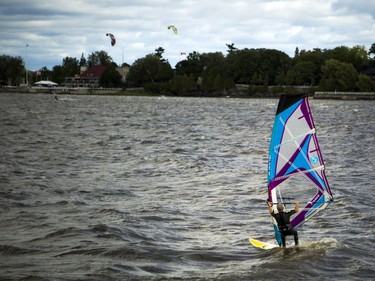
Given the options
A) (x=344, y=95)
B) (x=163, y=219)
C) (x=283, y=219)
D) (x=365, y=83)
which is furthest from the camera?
(x=365, y=83)

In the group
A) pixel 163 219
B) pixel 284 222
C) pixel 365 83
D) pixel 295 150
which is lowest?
pixel 163 219

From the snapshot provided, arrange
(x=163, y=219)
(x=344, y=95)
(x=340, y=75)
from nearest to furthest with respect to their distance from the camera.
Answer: (x=163, y=219) < (x=344, y=95) < (x=340, y=75)

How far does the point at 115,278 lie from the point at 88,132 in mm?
40292

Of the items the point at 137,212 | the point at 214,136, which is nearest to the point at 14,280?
the point at 137,212

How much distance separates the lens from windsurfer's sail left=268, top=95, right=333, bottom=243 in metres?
14.4

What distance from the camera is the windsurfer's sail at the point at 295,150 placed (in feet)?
47.3

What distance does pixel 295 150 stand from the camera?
14695 millimetres

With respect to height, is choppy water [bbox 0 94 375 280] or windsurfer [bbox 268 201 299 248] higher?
windsurfer [bbox 268 201 299 248]

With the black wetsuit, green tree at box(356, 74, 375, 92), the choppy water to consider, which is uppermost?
green tree at box(356, 74, 375, 92)

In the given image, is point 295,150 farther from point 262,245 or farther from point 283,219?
point 262,245

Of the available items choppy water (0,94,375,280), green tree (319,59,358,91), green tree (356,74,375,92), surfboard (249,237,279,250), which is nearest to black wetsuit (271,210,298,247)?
choppy water (0,94,375,280)

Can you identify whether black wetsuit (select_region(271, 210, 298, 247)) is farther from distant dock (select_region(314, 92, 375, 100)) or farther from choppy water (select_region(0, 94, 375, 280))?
distant dock (select_region(314, 92, 375, 100))

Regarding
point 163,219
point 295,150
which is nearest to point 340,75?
point 163,219

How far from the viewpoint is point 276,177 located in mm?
14828
